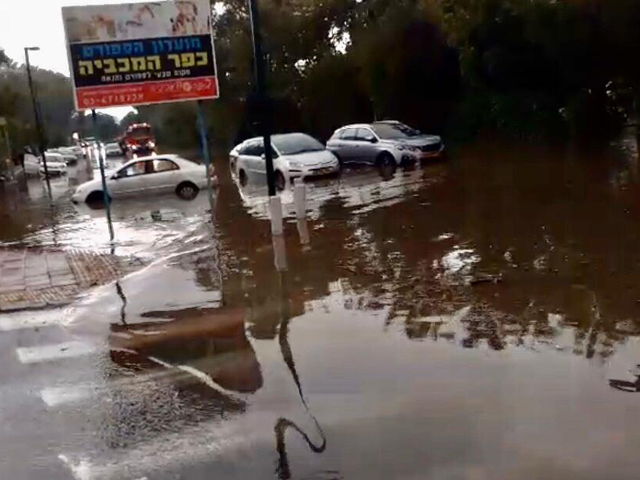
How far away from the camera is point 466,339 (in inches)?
324

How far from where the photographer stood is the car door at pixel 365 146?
27.2m

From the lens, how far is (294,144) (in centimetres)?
2570

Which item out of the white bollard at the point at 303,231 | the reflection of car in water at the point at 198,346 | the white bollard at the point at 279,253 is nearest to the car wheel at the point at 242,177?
the white bollard at the point at 303,231

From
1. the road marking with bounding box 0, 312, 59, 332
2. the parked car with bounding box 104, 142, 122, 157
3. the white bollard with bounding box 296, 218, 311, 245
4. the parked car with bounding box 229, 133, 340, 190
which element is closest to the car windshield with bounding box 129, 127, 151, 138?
the parked car with bounding box 104, 142, 122, 157

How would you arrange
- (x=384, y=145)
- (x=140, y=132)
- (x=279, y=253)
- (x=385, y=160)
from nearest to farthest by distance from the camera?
(x=279, y=253) → (x=384, y=145) → (x=385, y=160) → (x=140, y=132)

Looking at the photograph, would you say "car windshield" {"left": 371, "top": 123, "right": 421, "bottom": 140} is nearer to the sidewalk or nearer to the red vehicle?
the sidewalk

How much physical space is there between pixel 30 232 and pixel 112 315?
11.1 meters

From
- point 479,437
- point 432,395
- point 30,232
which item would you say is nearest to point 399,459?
point 479,437

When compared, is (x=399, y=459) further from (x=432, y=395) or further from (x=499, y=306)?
(x=499, y=306)

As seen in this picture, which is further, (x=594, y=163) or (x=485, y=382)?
(x=594, y=163)

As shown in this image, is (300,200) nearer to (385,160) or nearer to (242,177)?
(385,160)

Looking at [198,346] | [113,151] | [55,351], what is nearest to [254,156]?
[55,351]

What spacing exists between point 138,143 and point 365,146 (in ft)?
151

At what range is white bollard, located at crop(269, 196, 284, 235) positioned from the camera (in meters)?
14.7
